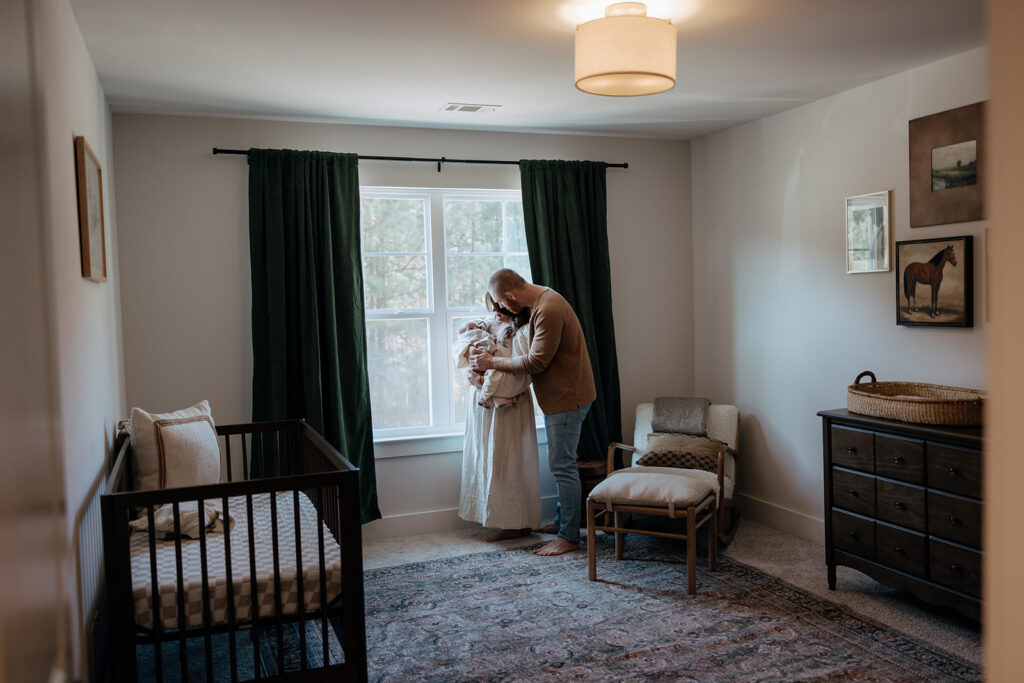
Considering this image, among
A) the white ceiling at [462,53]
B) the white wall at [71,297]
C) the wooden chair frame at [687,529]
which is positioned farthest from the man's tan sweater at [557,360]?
the white wall at [71,297]

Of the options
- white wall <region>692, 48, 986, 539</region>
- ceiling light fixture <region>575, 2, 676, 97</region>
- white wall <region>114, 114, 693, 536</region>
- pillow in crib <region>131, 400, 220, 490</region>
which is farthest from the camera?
white wall <region>114, 114, 693, 536</region>

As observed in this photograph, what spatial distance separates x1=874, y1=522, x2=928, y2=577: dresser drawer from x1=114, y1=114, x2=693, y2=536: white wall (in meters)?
2.11

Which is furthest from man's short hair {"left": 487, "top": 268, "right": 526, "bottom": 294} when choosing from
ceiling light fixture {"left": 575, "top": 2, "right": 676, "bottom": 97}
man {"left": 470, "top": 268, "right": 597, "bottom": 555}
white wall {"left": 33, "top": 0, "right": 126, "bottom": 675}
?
white wall {"left": 33, "top": 0, "right": 126, "bottom": 675}

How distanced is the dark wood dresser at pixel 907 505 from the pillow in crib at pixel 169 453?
2.67m

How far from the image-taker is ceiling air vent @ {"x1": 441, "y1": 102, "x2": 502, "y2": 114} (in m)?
4.15

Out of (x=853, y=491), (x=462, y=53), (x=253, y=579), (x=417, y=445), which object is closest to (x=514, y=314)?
(x=417, y=445)

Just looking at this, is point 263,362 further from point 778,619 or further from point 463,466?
point 778,619

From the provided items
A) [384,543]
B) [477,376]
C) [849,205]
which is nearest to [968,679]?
[849,205]

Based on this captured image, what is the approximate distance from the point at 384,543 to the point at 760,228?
9.35 ft

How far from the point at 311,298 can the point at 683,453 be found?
7.20 ft

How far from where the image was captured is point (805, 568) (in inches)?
155

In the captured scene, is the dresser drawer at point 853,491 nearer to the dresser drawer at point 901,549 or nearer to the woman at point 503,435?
the dresser drawer at point 901,549

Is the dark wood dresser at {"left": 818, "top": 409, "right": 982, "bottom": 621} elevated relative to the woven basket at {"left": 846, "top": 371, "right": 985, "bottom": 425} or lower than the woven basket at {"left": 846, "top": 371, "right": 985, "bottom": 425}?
lower

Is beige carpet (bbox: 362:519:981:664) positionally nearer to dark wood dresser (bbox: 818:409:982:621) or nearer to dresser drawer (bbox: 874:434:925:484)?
dark wood dresser (bbox: 818:409:982:621)
